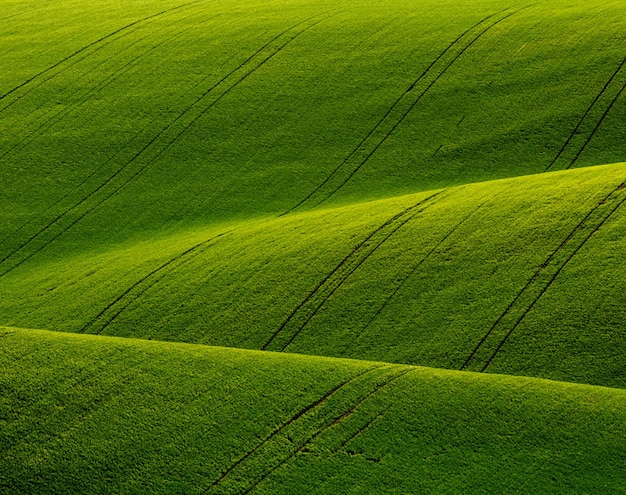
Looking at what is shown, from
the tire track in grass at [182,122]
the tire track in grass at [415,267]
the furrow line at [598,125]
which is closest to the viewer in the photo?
the tire track in grass at [415,267]

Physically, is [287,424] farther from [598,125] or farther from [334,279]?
[598,125]

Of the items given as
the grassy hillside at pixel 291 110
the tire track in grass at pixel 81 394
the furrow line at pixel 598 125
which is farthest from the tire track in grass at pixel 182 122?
the furrow line at pixel 598 125

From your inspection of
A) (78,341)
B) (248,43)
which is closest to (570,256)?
(78,341)

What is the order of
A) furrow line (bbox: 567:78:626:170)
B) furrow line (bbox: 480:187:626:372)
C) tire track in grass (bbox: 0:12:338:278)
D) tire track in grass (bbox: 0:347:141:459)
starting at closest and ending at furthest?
1. tire track in grass (bbox: 0:347:141:459)
2. furrow line (bbox: 480:187:626:372)
3. furrow line (bbox: 567:78:626:170)
4. tire track in grass (bbox: 0:12:338:278)

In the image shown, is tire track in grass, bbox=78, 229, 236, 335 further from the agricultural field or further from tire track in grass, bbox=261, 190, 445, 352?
tire track in grass, bbox=261, 190, 445, 352

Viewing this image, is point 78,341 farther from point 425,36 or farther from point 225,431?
point 425,36

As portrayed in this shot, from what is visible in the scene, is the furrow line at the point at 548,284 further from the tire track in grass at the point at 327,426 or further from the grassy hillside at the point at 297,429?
the tire track in grass at the point at 327,426

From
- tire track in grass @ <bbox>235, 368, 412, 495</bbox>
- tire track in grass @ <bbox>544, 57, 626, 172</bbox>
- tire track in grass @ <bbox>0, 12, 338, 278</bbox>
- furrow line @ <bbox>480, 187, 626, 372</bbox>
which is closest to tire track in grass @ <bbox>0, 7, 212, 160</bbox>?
tire track in grass @ <bbox>0, 12, 338, 278</bbox>
